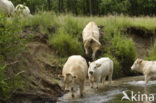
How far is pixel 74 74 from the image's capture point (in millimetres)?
10156

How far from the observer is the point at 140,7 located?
43.7 meters

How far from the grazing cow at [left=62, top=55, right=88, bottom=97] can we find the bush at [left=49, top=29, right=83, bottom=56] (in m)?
3.90

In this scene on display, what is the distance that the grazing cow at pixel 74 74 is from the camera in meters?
9.65

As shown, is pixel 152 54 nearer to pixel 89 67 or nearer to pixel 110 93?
pixel 89 67

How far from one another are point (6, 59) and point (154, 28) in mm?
12367

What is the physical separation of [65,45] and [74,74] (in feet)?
17.3

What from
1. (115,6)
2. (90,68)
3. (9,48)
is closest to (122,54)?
(90,68)

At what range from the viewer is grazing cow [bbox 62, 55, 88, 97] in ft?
31.7

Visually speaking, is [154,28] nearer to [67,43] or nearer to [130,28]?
[130,28]

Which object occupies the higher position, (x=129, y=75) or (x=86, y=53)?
(x=86, y=53)

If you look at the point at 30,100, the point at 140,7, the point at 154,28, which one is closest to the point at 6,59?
the point at 30,100

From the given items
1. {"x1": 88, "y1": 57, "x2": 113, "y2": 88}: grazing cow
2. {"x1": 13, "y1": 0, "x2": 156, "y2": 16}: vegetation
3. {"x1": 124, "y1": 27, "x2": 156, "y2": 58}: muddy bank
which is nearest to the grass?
{"x1": 124, "y1": 27, "x2": 156, "y2": 58}: muddy bank

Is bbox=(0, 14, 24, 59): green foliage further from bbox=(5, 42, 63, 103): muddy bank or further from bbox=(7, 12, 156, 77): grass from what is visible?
bbox=(7, 12, 156, 77): grass

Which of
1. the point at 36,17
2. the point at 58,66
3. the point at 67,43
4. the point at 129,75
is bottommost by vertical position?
the point at 129,75
